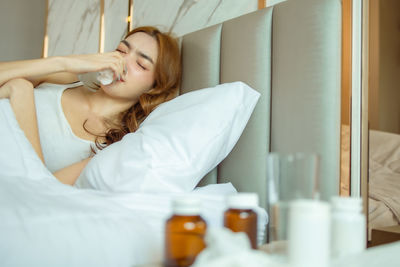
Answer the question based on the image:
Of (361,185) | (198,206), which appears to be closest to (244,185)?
(361,185)

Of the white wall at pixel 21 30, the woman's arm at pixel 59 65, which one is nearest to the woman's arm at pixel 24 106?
the woman's arm at pixel 59 65

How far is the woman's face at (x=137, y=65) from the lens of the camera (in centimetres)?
161

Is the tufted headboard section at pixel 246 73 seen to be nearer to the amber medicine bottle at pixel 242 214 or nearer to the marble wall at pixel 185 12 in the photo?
the marble wall at pixel 185 12

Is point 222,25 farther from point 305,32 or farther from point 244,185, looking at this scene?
point 244,185

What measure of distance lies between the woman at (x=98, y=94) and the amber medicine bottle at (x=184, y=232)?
1.08 meters

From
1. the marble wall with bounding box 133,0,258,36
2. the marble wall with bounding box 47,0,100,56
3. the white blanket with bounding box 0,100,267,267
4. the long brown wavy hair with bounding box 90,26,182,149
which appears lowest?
the white blanket with bounding box 0,100,267,267

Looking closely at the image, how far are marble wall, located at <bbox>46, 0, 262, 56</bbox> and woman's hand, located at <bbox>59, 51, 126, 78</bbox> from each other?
0.45m

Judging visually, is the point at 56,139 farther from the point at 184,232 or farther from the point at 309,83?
the point at 184,232

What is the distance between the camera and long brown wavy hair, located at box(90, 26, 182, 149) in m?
1.60

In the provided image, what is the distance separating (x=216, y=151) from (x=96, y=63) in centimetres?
71

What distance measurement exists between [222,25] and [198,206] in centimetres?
117

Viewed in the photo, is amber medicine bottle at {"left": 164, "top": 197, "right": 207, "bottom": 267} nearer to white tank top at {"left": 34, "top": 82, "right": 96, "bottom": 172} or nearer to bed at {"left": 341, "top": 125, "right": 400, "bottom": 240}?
bed at {"left": 341, "top": 125, "right": 400, "bottom": 240}

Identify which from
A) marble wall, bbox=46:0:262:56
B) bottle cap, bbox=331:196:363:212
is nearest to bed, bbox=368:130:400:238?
bottle cap, bbox=331:196:363:212

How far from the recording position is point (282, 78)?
126cm
